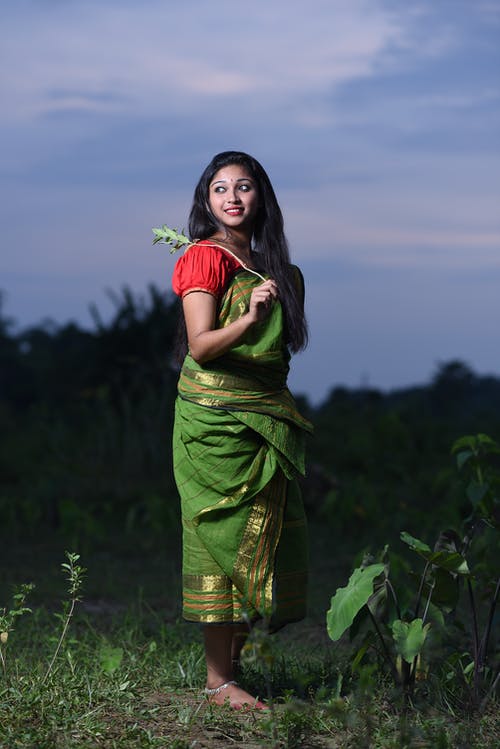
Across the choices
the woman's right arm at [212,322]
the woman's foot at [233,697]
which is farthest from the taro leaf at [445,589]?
the woman's right arm at [212,322]

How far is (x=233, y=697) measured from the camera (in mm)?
3252

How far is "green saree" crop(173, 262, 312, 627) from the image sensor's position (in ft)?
10.5

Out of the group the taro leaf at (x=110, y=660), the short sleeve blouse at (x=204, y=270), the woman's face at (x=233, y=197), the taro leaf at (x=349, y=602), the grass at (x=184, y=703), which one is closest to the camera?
the grass at (x=184, y=703)

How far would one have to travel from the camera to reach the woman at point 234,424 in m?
3.18

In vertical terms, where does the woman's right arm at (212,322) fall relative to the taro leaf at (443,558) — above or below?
above

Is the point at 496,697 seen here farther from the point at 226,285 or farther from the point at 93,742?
the point at 226,285

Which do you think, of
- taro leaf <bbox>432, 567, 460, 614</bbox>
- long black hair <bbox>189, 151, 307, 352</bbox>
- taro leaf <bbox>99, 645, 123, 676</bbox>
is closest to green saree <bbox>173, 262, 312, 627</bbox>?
long black hair <bbox>189, 151, 307, 352</bbox>

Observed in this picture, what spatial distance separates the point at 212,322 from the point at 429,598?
1172 mm

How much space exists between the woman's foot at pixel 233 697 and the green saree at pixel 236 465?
0.78 feet

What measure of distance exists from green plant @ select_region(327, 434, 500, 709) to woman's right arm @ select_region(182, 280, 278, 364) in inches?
33.2

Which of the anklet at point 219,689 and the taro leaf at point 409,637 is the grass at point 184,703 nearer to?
the anklet at point 219,689

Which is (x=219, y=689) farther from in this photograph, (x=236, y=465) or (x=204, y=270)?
(x=204, y=270)

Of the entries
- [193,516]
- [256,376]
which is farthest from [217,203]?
[193,516]

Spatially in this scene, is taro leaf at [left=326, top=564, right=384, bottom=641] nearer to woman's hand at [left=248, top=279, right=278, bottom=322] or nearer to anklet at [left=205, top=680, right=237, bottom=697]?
anklet at [left=205, top=680, right=237, bottom=697]
